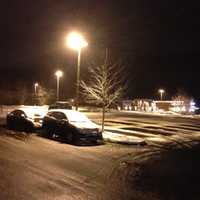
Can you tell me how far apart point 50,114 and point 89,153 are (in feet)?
19.7

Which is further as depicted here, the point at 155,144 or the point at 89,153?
the point at 155,144

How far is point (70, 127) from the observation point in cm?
1608

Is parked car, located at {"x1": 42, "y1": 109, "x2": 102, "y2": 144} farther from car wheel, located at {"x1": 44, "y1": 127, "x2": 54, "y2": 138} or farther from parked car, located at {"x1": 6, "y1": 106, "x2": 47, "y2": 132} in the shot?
parked car, located at {"x1": 6, "y1": 106, "x2": 47, "y2": 132}

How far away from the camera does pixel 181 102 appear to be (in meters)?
58.3

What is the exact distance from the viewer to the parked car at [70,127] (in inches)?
617

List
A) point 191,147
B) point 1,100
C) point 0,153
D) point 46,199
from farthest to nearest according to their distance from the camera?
point 1,100 → point 191,147 → point 0,153 → point 46,199

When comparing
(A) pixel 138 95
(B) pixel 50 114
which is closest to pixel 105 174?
(B) pixel 50 114

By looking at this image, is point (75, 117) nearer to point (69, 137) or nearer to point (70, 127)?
point (70, 127)

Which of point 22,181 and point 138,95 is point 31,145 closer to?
point 22,181

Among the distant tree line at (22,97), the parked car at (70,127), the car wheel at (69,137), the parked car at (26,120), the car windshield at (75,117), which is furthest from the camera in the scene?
the distant tree line at (22,97)

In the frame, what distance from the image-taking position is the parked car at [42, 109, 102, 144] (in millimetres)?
15672

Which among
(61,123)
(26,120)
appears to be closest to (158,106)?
(26,120)

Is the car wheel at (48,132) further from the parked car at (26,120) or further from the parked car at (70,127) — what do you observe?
the parked car at (26,120)

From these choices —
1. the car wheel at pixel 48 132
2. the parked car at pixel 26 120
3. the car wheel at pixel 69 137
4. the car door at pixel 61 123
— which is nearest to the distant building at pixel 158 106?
the parked car at pixel 26 120
